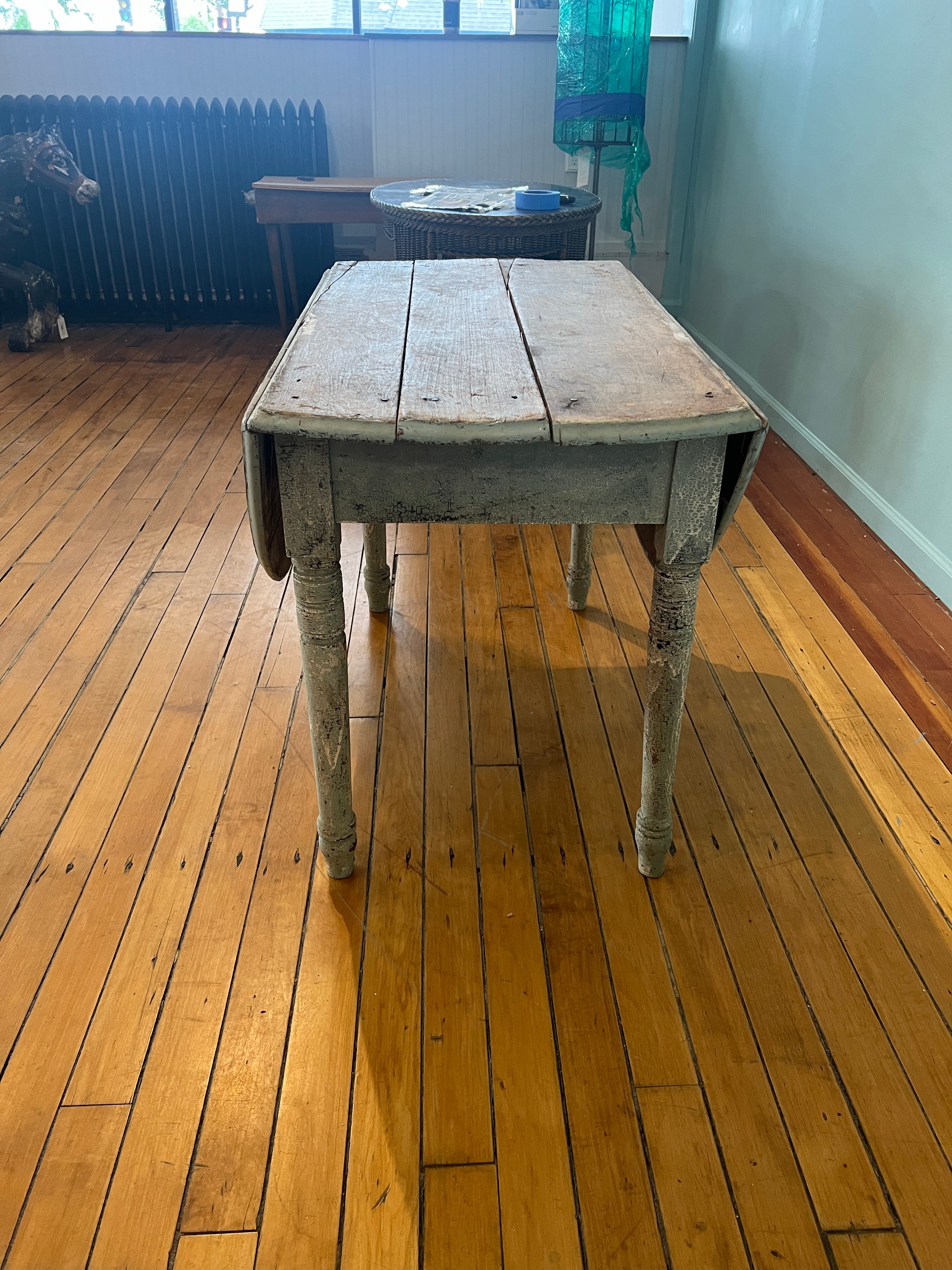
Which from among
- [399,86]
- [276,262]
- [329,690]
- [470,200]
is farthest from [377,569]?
[399,86]

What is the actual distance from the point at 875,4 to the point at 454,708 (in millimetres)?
2331

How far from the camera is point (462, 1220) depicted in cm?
102

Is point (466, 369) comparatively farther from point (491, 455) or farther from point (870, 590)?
point (870, 590)

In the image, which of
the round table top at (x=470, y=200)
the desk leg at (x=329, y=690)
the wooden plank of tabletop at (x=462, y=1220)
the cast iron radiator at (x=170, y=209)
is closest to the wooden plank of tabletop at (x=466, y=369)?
the desk leg at (x=329, y=690)

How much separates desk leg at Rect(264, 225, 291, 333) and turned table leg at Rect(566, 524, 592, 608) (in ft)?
9.62

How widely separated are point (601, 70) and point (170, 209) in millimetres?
2234

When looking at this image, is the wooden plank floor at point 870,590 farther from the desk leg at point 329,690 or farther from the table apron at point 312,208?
the table apron at point 312,208

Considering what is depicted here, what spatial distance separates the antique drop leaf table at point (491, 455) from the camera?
3.65 feet

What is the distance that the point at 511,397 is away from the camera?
1165mm

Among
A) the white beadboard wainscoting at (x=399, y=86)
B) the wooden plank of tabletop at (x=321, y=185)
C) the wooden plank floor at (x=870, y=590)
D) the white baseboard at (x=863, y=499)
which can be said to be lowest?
the wooden plank floor at (x=870, y=590)

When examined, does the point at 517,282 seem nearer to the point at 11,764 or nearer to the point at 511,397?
the point at 511,397

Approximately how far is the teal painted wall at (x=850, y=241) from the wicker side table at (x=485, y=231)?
2.47 feet

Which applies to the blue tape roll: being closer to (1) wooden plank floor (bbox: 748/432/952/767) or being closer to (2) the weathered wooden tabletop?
(1) wooden plank floor (bbox: 748/432/952/767)

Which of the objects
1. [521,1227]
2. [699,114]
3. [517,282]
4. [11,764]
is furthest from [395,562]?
[699,114]
